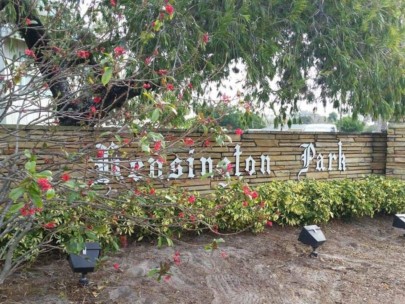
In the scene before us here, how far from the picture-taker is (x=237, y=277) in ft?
12.4

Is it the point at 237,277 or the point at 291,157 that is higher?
the point at 291,157

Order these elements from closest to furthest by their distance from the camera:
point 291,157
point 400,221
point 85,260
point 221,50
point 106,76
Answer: point 106,76 < point 85,260 < point 221,50 < point 400,221 < point 291,157

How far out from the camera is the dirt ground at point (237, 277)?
3.30 metres

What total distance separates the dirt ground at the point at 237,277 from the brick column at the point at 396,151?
247 centimetres

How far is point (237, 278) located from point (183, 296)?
61cm

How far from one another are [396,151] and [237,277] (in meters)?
4.49

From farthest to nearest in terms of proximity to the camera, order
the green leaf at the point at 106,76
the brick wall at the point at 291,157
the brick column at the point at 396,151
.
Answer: the brick column at the point at 396,151 < the brick wall at the point at 291,157 < the green leaf at the point at 106,76

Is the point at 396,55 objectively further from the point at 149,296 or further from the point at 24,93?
the point at 24,93

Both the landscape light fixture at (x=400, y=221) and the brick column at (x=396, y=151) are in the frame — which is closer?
the landscape light fixture at (x=400, y=221)

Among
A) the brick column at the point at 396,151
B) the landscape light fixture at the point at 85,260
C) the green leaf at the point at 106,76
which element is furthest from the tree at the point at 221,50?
the brick column at the point at 396,151

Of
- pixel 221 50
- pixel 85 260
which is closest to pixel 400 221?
pixel 221 50

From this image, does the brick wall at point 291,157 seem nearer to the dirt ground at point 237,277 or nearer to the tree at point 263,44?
the tree at point 263,44

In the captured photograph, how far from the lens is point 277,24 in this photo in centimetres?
450

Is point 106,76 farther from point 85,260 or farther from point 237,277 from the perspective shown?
point 237,277
